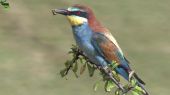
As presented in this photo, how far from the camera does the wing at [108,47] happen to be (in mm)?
4398

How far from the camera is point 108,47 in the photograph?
4418mm

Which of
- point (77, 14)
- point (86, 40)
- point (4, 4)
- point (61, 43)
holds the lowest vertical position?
point (61, 43)

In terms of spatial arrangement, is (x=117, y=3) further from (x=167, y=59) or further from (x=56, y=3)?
(x=167, y=59)

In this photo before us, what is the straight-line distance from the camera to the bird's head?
394 centimetres

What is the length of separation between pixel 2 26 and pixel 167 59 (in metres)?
2.96

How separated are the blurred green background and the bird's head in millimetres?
6491

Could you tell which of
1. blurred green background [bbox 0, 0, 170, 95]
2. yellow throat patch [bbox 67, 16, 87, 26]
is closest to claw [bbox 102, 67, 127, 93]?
yellow throat patch [bbox 67, 16, 87, 26]

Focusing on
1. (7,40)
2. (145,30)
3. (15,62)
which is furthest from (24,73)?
(145,30)

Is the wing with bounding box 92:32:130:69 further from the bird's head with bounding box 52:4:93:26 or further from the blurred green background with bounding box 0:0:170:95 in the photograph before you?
the blurred green background with bounding box 0:0:170:95

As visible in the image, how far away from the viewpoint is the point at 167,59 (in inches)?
494

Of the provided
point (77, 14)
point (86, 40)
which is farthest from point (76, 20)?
point (86, 40)

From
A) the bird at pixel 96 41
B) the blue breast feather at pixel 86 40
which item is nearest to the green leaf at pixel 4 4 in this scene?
the bird at pixel 96 41

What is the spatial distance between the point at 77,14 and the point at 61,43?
878 cm

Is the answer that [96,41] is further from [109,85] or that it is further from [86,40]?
[109,85]
